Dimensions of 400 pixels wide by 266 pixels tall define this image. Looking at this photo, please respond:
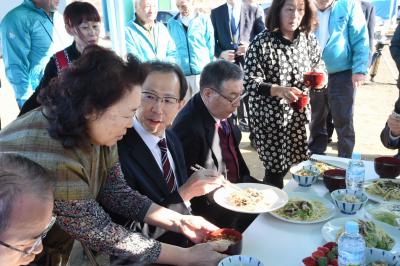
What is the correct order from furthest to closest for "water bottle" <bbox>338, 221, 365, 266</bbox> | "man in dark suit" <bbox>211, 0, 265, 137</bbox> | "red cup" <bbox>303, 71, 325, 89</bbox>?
"man in dark suit" <bbox>211, 0, 265, 137</bbox> → "red cup" <bbox>303, 71, 325, 89</bbox> → "water bottle" <bbox>338, 221, 365, 266</bbox>

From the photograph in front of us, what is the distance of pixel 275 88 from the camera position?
2.88 meters

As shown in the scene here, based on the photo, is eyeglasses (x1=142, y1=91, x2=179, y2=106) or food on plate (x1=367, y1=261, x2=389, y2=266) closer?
food on plate (x1=367, y1=261, x2=389, y2=266)

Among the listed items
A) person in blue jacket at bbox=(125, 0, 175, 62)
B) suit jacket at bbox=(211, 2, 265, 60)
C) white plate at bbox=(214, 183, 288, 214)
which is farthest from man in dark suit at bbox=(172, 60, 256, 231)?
suit jacket at bbox=(211, 2, 265, 60)

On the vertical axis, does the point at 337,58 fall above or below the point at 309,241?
above

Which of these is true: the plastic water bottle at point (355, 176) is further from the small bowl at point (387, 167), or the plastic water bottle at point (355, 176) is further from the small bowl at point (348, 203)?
the small bowl at point (387, 167)

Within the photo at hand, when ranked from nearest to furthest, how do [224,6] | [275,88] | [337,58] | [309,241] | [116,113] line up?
[116,113], [309,241], [275,88], [337,58], [224,6]

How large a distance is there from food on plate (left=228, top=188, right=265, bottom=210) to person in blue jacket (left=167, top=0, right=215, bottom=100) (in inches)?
109

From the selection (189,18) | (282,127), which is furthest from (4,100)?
(282,127)

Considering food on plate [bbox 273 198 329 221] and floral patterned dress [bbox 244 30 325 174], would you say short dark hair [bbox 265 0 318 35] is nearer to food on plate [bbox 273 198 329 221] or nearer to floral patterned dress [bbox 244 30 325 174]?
floral patterned dress [bbox 244 30 325 174]

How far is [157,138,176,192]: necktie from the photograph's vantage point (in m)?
1.90

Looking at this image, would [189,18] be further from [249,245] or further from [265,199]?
[249,245]

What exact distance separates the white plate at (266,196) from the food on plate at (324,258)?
0.38 metres

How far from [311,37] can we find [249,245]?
218cm

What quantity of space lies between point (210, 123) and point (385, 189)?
98 cm
